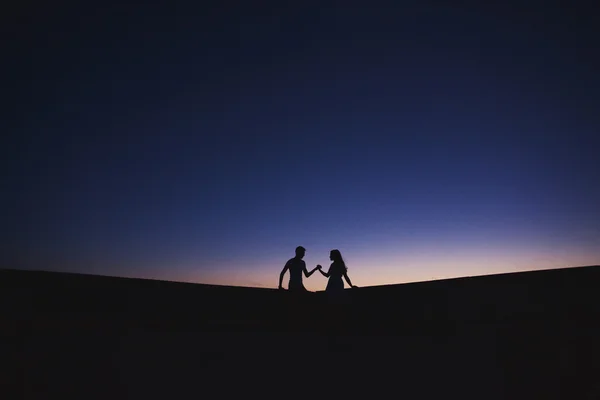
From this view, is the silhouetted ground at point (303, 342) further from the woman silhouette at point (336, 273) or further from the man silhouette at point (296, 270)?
the man silhouette at point (296, 270)

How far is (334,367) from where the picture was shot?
4.23m

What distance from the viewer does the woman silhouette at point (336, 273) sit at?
639cm

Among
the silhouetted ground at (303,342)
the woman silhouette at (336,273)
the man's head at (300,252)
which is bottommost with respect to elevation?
the silhouetted ground at (303,342)

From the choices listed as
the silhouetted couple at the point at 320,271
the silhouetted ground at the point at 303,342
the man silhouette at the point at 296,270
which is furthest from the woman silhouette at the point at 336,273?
the silhouetted ground at the point at 303,342

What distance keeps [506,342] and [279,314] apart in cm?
306

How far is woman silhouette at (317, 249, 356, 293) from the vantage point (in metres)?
6.39

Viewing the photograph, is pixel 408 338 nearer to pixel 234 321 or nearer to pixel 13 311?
pixel 234 321

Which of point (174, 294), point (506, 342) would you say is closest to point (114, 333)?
point (174, 294)

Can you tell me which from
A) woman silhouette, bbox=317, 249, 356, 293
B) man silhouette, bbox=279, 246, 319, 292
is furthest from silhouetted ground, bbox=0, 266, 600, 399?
man silhouette, bbox=279, 246, 319, 292

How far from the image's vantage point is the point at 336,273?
650cm

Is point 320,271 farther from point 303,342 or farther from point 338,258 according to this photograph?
point 303,342

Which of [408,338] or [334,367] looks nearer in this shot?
[334,367]

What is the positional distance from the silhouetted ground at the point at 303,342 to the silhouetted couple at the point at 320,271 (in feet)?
2.98

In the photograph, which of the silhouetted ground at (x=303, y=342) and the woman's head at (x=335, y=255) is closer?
the silhouetted ground at (x=303, y=342)
